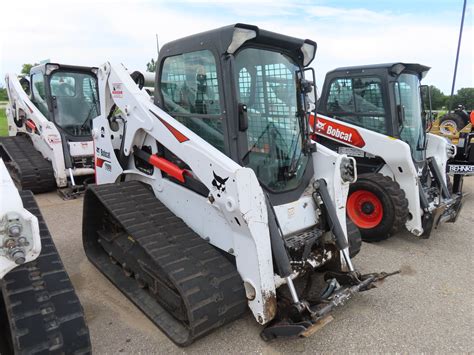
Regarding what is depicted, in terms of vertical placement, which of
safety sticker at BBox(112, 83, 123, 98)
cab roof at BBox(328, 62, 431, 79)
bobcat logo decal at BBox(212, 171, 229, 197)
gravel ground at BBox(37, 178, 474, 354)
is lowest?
gravel ground at BBox(37, 178, 474, 354)

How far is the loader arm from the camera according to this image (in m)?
2.68

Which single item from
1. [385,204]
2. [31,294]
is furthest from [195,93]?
[385,204]

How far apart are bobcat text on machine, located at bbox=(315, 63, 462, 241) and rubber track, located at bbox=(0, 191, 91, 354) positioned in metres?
3.88

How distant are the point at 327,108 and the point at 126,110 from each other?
3.18 m

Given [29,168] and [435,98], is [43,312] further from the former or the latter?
[435,98]

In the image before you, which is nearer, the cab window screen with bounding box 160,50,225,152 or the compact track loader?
the compact track loader

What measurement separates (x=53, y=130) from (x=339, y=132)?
4.95 meters

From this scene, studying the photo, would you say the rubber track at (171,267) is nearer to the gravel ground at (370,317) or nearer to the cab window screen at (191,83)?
the gravel ground at (370,317)

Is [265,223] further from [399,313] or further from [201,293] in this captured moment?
[399,313]

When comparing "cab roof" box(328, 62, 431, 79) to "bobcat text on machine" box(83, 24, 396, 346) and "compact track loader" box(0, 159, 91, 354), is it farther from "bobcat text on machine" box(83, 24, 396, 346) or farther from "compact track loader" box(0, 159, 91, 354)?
"compact track loader" box(0, 159, 91, 354)

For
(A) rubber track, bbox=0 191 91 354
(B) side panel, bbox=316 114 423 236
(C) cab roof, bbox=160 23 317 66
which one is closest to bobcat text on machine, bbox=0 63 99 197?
(C) cab roof, bbox=160 23 317 66

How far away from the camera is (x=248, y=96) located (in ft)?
10.2

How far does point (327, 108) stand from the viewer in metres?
5.72

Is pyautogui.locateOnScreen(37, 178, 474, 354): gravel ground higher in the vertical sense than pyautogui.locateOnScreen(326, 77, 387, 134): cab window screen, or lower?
lower
